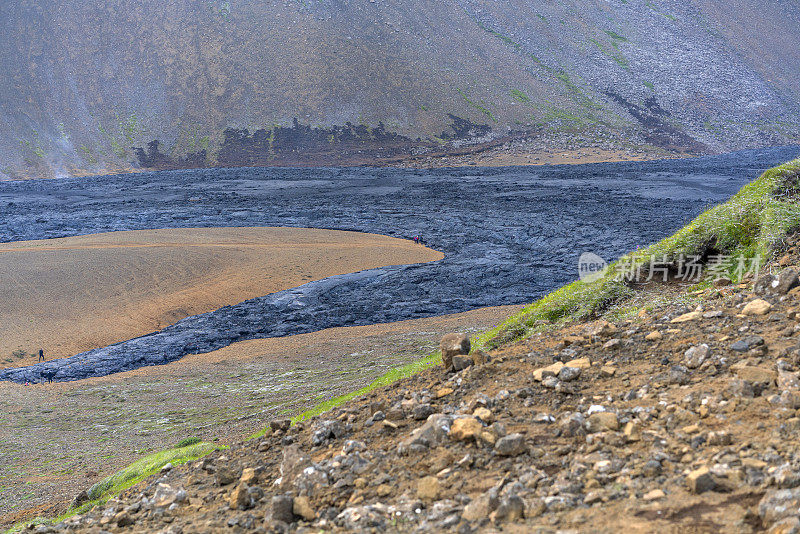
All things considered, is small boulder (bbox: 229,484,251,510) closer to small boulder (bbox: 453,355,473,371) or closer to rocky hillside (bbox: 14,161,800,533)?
rocky hillside (bbox: 14,161,800,533)

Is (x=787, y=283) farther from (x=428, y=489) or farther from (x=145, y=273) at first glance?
(x=145, y=273)

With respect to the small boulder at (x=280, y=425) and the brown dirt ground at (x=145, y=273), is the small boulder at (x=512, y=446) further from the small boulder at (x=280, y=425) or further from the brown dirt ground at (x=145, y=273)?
the brown dirt ground at (x=145, y=273)

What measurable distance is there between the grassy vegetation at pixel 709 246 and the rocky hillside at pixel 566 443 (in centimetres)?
30

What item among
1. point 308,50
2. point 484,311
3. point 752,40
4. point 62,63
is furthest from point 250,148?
point 752,40

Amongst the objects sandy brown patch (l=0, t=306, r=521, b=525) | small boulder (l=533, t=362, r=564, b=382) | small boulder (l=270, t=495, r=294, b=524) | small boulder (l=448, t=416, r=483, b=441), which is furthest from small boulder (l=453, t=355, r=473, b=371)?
sandy brown patch (l=0, t=306, r=521, b=525)

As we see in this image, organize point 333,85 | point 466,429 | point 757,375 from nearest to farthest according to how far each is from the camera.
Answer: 1. point 757,375
2. point 466,429
3. point 333,85

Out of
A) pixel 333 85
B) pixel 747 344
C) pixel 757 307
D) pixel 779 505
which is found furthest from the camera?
pixel 333 85

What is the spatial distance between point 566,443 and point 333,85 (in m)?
73.0

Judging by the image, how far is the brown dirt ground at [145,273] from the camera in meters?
21.2

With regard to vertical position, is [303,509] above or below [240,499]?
above

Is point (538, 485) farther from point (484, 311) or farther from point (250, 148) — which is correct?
point (250, 148)

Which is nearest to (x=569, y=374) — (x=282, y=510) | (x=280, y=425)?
(x=282, y=510)

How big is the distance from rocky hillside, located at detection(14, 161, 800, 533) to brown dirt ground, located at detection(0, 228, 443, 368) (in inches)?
624

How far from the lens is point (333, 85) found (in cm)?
7331
